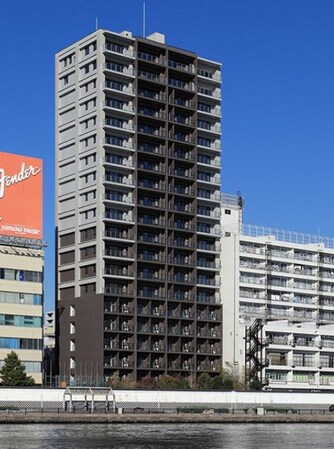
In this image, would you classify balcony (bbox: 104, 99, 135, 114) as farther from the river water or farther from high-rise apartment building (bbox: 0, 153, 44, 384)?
the river water

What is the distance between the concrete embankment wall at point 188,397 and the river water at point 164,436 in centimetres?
2142

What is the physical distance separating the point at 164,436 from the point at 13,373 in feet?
199

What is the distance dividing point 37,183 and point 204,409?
162ft

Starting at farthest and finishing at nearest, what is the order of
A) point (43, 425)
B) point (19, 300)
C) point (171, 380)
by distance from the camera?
point (171, 380), point (19, 300), point (43, 425)

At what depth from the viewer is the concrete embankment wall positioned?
13188cm

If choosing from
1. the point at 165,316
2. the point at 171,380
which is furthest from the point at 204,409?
the point at 165,316

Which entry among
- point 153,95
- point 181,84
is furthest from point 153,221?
point 181,84

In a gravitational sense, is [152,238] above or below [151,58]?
below

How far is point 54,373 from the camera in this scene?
18350 cm

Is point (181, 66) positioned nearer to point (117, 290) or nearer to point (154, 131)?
point (154, 131)

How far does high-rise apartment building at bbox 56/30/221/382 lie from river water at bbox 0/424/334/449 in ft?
204

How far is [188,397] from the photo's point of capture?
143 meters

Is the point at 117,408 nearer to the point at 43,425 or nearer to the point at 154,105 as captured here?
the point at 43,425

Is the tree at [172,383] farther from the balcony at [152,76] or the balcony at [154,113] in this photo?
the balcony at [152,76]
